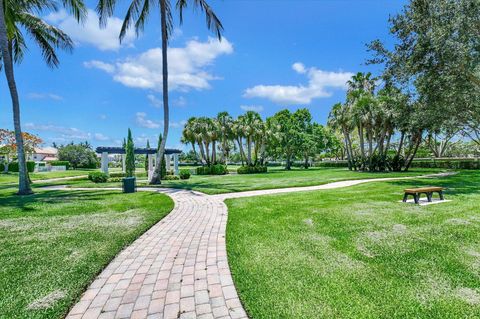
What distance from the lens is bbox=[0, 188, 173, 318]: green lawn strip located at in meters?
3.09

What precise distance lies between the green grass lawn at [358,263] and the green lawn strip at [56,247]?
211 cm

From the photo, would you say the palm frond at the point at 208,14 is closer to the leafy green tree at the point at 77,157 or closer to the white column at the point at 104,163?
the white column at the point at 104,163

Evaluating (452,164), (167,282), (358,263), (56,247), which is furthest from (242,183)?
(452,164)

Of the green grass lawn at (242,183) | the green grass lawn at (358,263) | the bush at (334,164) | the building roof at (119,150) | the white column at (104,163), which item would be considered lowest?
the green grass lawn at (358,263)

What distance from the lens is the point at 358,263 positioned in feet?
13.2

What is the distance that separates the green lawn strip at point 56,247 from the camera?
309 cm

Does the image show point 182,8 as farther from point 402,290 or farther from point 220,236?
point 402,290

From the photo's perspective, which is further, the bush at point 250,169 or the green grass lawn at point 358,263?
the bush at point 250,169

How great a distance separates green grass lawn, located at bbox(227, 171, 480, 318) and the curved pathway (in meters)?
0.26

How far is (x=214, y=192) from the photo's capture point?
1273cm

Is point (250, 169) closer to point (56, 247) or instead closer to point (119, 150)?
point (119, 150)

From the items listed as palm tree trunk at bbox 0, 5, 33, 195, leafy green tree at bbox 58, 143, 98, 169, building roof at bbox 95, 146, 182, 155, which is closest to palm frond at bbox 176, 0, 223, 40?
palm tree trunk at bbox 0, 5, 33, 195

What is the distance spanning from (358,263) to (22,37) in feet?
70.3

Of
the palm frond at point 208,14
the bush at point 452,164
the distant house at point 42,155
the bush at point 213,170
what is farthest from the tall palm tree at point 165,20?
the distant house at point 42,155
